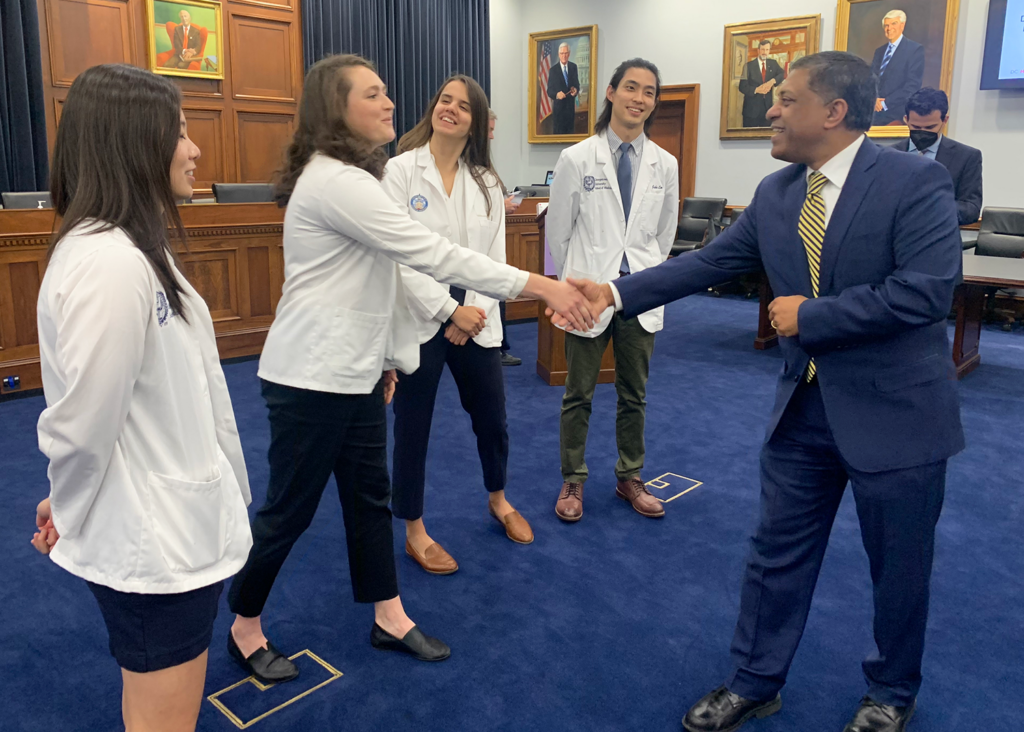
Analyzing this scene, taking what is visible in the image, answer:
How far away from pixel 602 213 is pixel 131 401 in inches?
87.0

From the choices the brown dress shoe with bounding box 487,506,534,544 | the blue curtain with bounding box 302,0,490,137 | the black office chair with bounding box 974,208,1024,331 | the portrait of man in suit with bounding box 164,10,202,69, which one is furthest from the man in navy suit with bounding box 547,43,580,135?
the brown dress shoe with bounding box 487,506,534,544

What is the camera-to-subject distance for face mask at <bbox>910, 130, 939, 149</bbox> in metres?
4.85

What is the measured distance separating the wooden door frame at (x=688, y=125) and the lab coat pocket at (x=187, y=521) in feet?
29.6

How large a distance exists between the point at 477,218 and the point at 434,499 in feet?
3.96

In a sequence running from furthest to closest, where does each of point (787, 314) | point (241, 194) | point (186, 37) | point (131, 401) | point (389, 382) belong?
point (186, 37), point (241, 194), point (389, 382), point (787, 314), point (131, 401)

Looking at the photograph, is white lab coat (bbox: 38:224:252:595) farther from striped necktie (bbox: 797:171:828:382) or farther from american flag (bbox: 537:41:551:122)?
american flag (bbox: 537:41:551:122)

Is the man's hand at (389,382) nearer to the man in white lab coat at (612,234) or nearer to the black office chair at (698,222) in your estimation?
the man in white lab coat at (612,234)

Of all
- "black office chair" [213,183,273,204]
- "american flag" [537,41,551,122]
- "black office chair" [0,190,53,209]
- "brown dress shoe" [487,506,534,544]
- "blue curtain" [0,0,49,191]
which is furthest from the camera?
"american flag" [537,41,551,122]

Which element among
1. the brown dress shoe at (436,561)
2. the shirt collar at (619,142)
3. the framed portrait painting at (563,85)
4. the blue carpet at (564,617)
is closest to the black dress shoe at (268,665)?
the blue carpet at (564,617)

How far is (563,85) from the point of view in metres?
11.0

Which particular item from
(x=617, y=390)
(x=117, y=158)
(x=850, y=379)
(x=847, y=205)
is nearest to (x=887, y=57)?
(x=617, y=390)

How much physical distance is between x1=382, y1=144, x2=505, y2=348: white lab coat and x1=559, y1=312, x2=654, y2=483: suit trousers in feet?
1.71

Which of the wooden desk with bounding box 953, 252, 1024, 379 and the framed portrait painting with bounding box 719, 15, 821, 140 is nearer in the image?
the wooden desk with bounding box 953, 252, 1024, 379

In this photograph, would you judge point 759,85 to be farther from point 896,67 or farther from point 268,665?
point 268,665
